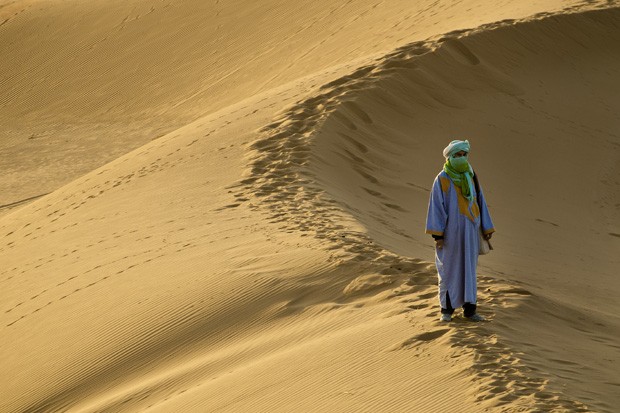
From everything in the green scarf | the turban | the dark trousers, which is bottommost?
the dark trousers

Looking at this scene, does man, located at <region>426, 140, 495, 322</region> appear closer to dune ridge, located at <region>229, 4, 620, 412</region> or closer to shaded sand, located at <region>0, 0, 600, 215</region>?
dune ridge, located at <region>229, 4, 620, 412</region>

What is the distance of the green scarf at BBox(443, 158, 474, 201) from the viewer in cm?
852

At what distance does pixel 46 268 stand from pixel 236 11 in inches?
652

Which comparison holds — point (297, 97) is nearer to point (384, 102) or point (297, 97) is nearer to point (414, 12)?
point (384, 102)

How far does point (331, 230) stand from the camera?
11156mm

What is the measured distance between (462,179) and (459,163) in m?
0.13

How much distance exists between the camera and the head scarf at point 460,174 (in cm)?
847

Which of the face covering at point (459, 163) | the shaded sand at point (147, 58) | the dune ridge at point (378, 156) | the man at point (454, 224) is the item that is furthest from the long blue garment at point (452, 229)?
the shaded sand at point (147, 58)

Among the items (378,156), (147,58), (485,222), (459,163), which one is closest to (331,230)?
(485,222)

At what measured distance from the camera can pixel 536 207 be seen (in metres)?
14.9

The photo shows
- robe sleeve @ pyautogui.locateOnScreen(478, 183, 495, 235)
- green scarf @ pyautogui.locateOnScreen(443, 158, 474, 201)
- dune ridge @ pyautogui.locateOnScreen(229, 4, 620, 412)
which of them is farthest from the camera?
robe sleeve @ pyautogui.locateOnScreen(478, 183, 495, 235)

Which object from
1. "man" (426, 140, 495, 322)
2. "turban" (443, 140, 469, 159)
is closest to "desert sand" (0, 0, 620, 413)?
"man" (426, 140, 495, 322)

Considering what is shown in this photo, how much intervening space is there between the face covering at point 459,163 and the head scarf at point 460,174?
0.06 ft

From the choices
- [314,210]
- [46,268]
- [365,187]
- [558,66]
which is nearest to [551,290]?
[314,210]
